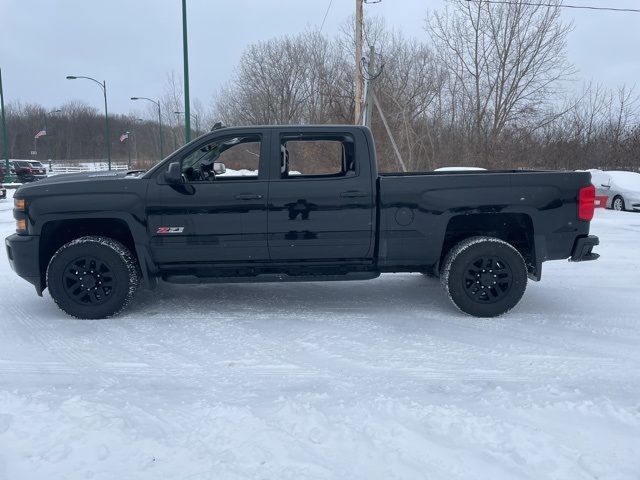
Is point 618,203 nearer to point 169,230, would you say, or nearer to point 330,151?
point 330,151

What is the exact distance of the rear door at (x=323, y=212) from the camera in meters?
5.30

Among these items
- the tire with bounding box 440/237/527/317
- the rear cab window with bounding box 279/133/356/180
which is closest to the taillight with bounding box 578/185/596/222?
the tire with bounding box 440/237/527/317

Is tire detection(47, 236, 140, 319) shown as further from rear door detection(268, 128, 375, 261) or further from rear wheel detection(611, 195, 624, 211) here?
rear wheel detection(611, 195, 624, 211)

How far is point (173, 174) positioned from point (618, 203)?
54.5 feet

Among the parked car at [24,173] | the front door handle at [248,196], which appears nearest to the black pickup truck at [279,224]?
the front door handle at [248,196]

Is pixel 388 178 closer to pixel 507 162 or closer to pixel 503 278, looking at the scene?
pixel 503 278

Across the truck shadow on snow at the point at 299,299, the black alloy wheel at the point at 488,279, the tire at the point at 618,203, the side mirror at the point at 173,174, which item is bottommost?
the truck shadow on snow at the point at 299,299

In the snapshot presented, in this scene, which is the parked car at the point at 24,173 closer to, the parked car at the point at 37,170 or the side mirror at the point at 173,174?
the parked car at the point at 37,170

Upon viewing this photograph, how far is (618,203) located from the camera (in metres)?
17.6

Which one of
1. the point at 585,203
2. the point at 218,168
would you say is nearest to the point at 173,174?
the point at 218,168

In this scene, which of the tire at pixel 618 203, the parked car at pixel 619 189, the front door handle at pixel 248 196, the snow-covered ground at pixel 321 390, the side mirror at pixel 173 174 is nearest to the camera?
the snow-covered ground at pixel 321 390

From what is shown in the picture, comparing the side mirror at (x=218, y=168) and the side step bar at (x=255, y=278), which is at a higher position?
the side mirror at (x=218, y=168)

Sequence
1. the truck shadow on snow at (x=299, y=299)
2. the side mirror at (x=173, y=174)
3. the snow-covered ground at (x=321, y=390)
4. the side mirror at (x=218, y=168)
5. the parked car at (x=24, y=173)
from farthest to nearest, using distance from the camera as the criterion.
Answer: the parked car at (x=24, y=173) < the side mirror at (x=218, y=168) < the truck shadow on snow at (x=299, y=299) < the side mirror at (x=173, y=174) < the snow-covered ground at (x=321, y=390)

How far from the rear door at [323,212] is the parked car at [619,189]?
→ 1392 centimetres
